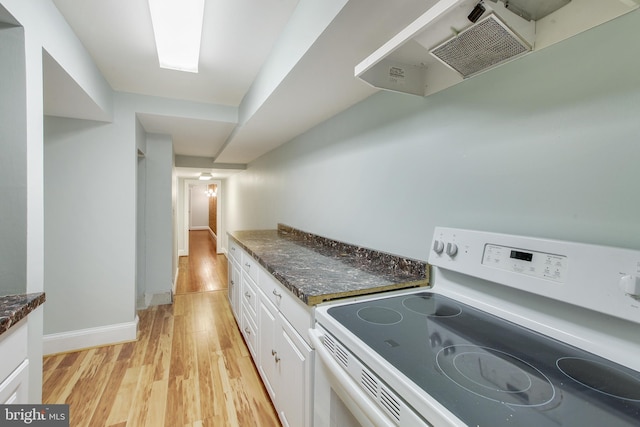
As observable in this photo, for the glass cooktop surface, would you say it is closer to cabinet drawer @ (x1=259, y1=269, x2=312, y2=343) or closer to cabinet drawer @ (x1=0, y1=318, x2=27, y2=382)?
cabinet drawer @ (x1=259, y1=269, x2=312, y2=343)

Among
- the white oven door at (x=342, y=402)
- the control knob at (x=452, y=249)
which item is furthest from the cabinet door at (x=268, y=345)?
the control knob at (x=452, y=249)

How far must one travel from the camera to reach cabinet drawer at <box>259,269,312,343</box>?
114 cm

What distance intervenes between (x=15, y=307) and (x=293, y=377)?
1053 mm

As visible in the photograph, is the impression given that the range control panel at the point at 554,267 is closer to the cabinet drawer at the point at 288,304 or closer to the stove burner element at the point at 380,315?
the stove burner element at the point at 380,315

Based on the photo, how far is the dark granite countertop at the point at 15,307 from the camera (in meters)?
0.86

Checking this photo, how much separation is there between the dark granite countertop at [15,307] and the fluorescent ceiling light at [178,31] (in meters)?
1.39

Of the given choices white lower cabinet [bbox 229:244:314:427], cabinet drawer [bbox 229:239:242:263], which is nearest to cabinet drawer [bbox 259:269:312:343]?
white lower cabinet [bbox 229:244:314:427]

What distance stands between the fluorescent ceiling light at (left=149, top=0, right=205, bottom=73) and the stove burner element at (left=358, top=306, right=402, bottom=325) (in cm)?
158

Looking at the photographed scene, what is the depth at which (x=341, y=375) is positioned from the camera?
2.61 ft

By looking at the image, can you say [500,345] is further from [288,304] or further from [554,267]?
[288,304]

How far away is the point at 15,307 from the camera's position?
0.94 metres

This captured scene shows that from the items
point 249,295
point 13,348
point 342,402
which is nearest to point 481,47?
point 342,402

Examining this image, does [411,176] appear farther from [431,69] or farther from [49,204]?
[49,204]

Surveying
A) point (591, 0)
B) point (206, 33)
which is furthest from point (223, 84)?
point (591, 0)
